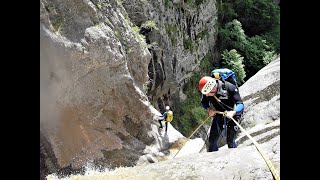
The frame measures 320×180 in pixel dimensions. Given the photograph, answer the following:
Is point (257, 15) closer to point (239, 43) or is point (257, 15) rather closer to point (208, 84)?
point (239, 43)

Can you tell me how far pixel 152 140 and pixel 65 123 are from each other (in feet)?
15.5

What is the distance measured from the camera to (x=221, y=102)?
584 cm

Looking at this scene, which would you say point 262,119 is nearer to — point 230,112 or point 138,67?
point 138,67

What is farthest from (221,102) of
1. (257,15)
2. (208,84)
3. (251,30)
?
(251,30)

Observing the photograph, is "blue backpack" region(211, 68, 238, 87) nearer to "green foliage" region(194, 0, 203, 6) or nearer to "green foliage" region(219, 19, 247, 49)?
"green foliage" region(194, 0, 203, 6)

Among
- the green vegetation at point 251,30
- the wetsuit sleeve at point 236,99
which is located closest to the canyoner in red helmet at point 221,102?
the wetsuit sleeve at point 236,99

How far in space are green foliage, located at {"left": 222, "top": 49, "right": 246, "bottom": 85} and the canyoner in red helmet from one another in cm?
1773

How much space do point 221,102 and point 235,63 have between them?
18687 millimetres

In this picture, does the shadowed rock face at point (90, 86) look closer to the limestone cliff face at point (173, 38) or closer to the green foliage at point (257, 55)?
the limestone cliff face at point (173, 38)

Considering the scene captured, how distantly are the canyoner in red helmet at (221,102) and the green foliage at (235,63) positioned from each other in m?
17.7

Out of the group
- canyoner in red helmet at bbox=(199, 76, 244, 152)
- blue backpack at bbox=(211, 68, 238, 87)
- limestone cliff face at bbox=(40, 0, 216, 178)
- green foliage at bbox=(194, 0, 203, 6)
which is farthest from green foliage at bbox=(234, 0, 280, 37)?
canyoner in red helmet at bbox=(199, 76, 244, 152)

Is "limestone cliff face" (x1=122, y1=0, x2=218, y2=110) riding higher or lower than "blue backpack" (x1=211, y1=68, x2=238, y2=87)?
lower

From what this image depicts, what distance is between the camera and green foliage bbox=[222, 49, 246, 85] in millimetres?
23359
